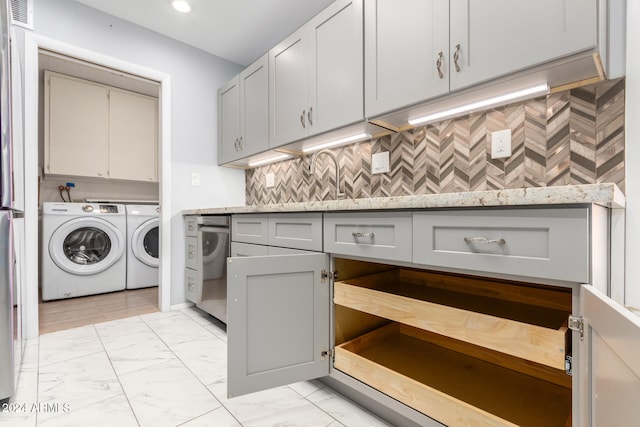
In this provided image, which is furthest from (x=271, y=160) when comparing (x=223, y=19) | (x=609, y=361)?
(x=609, y=361)

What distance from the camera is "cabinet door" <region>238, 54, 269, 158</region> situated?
2.35 metres

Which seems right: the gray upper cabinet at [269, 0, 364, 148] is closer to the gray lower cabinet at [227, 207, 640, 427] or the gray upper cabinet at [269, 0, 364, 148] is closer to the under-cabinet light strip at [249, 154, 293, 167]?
the under-cabinet light strip at [249, 154, 293, 167]

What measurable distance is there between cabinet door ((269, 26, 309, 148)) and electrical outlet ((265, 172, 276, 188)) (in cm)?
53

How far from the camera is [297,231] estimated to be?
1.50m

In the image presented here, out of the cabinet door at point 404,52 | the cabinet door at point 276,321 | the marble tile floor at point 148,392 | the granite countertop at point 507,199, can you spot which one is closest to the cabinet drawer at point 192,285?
the marble tile floor at point 148,392

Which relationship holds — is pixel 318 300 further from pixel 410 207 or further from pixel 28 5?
pixel 28 5

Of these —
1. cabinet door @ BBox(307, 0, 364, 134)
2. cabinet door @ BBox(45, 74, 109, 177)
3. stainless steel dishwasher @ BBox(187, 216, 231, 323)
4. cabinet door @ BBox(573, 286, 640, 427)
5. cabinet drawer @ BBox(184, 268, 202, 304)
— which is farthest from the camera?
cabinet door @ BBox(45, 74, 109, 177)

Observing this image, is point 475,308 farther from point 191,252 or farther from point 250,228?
point 191,252

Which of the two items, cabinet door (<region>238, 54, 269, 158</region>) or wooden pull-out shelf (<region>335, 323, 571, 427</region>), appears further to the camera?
cabinet door (<region>238, 54, 269, 158</region>)

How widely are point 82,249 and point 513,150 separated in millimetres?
3986

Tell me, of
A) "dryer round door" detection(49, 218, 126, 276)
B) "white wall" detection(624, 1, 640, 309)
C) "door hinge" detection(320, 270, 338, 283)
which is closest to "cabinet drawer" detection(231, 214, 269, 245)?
"door hinge" detection(320, 270, 338, 283)

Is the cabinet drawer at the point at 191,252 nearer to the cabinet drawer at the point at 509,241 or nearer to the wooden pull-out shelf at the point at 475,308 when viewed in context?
the wooden pull-out shelf at the point at 475,308

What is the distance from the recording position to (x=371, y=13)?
5.21 feet

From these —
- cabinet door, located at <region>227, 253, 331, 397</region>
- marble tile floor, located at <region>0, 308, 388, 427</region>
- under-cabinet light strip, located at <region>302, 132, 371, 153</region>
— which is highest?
under-cabinet light strip, located at <region>302, 132, 371, 153</region>
